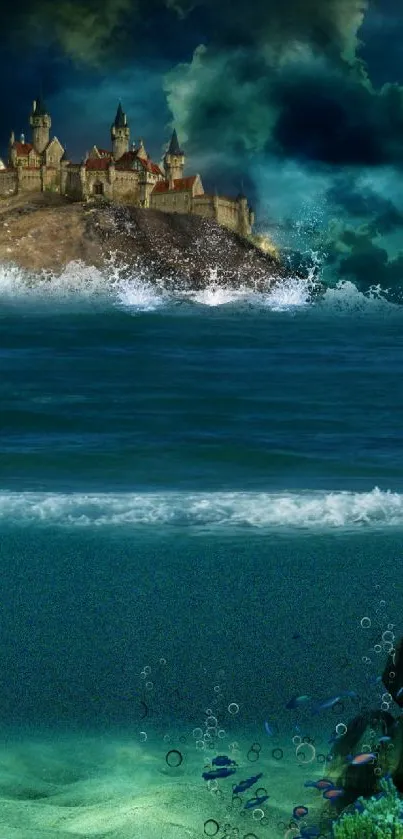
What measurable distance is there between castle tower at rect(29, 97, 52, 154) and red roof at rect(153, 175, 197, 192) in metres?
8.61

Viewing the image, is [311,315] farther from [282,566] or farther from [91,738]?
[91,738]

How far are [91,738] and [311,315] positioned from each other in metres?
33.6

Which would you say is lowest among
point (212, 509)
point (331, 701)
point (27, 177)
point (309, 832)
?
point (309, 832)

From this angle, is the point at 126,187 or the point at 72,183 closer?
the point at 126,187

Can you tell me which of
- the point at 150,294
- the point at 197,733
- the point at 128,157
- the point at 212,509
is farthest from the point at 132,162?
the point at 197,733

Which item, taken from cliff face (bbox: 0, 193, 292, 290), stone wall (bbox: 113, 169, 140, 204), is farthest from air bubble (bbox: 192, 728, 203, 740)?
stone wall (bbox: 113, 169, 140, 204)

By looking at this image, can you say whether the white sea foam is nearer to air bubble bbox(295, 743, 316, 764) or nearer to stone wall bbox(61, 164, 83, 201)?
air bubble bbox(295, 743, 316, 764)

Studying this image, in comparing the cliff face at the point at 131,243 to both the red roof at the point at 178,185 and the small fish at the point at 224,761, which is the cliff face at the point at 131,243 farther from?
the small fish at the point at 224,761

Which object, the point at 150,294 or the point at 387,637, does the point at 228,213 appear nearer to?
the point at 150,294

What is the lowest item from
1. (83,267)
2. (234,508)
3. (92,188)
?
(234,508)

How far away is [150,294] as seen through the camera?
191ft

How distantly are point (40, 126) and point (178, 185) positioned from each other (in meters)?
11.0

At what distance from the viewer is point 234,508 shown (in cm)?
1642

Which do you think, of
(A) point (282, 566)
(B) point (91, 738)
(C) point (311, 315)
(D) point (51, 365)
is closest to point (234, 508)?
(A) point (282, 566)
